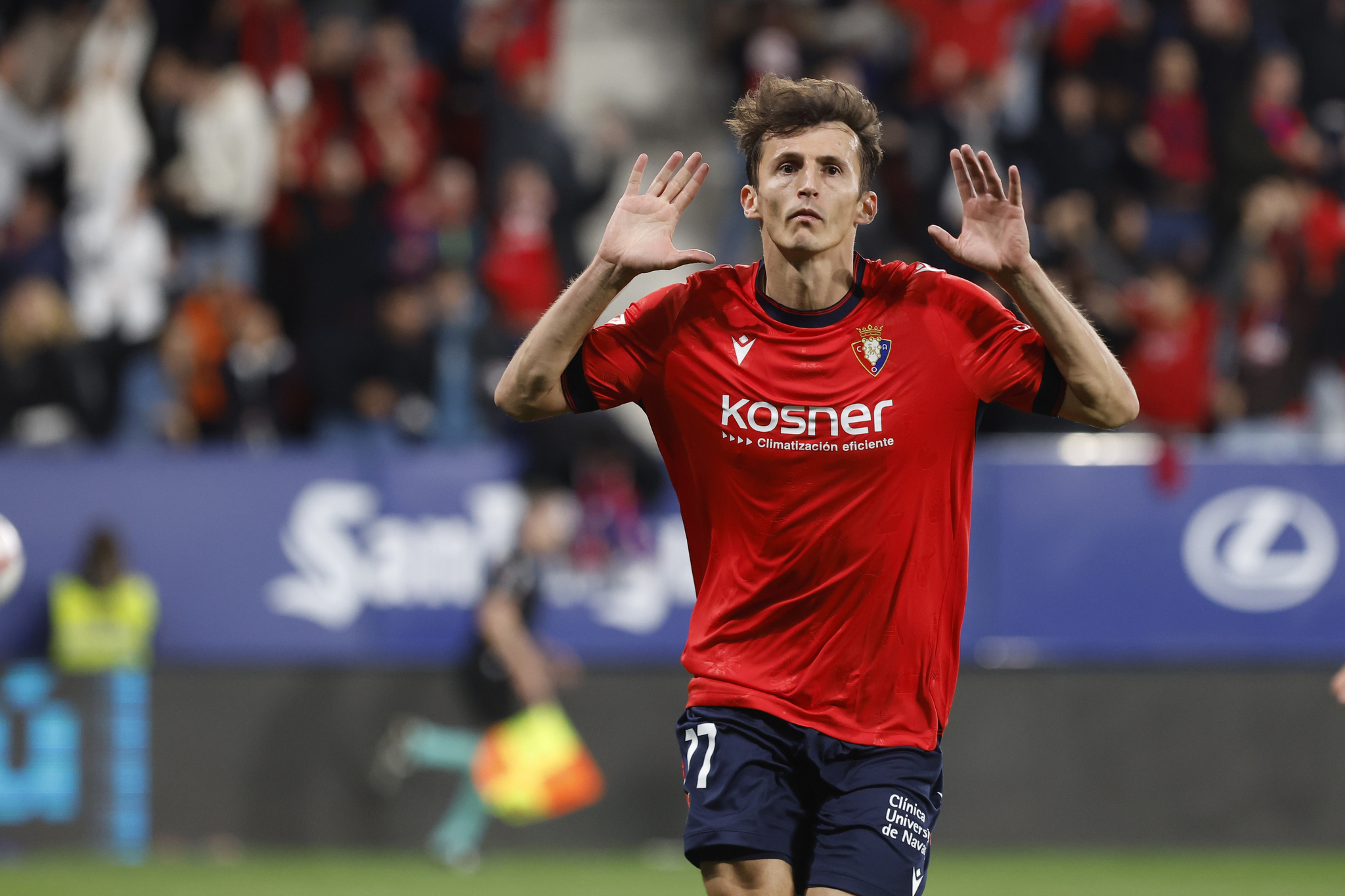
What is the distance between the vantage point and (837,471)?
4539 millimetres

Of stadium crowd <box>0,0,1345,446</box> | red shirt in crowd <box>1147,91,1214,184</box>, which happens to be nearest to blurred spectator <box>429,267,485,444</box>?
stadium crowd <box>0,0,1345,446</box>

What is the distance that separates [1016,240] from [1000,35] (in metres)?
10.5

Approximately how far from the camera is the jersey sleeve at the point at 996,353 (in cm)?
452

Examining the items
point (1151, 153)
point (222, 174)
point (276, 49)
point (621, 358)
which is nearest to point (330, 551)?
point (222, 174)

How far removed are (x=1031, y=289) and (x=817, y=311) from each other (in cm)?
56

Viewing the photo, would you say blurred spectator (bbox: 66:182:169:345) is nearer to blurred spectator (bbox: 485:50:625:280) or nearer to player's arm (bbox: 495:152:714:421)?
blurred spectator (bbox: 485:50:625:280)

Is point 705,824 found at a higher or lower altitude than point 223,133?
lower

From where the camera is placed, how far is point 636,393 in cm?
475

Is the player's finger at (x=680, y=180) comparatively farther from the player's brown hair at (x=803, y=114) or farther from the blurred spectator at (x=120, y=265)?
the blurred spectator at (x=120, y=265)

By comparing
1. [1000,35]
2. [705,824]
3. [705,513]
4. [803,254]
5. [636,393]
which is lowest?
[705,824]

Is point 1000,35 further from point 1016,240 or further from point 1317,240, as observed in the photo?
point 1016,240

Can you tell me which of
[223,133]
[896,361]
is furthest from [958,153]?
[223,133]

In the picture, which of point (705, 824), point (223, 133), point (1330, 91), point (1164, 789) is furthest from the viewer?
point (1330, 91)

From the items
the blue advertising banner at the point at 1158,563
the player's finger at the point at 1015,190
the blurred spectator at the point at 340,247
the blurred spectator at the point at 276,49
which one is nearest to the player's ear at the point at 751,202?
the player's finger at the point at 1015,190
